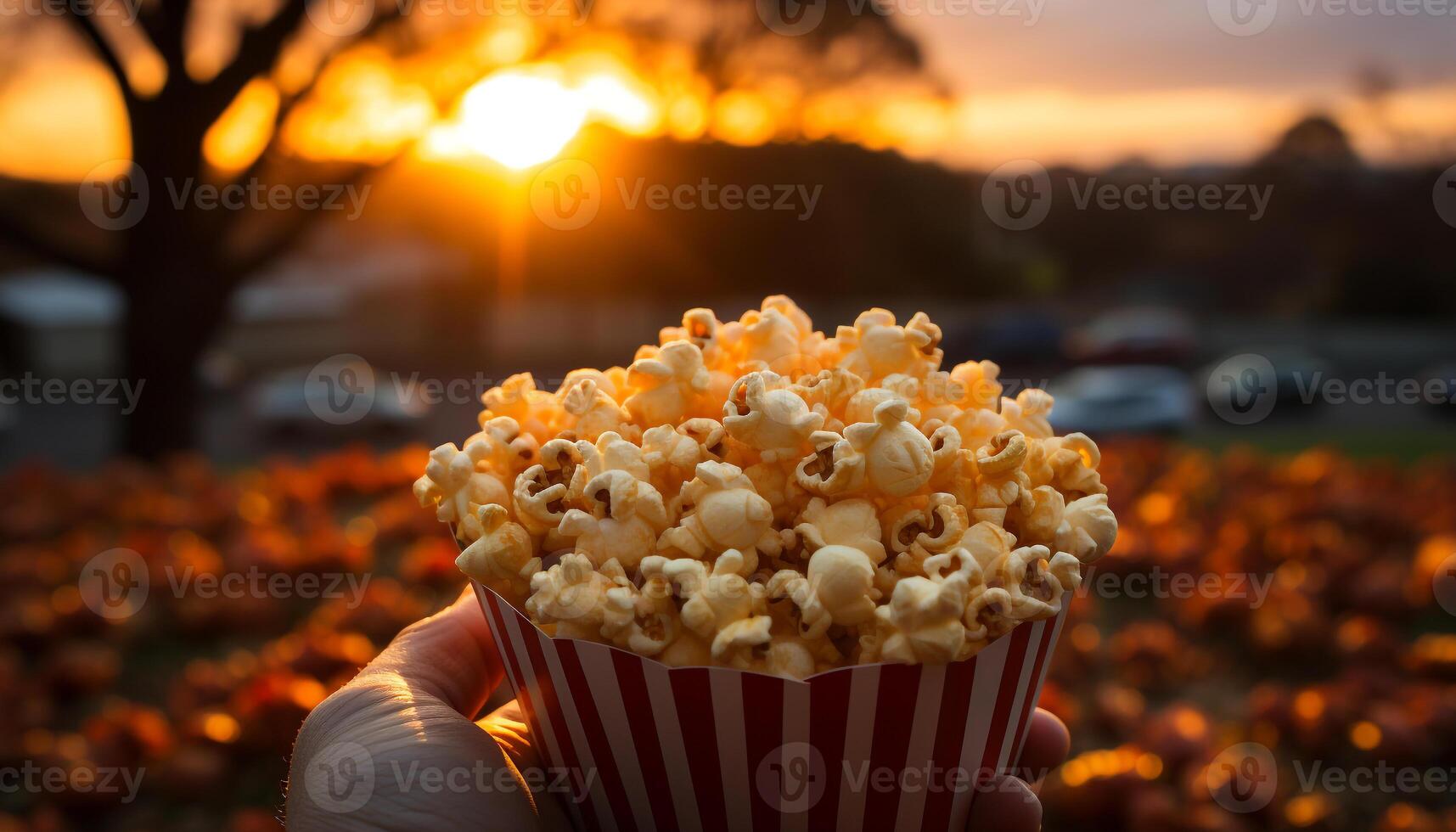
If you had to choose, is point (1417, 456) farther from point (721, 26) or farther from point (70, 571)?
point (70, 571)

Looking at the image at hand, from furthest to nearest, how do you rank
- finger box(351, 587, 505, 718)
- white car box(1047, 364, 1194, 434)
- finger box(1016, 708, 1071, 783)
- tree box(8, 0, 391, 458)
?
white car box(1047, 364, 1194, 434)
tree box(8, 0, 391, 458)
finger box(1016, 708, 1071, 783)
finger box(351, 587, 505, 718)

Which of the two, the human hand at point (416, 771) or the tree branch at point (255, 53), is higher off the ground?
the tree branch at point (255, 53)

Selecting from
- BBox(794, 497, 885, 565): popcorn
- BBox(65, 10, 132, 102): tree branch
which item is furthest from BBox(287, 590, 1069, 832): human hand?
BBox(65, 10, 132, 102): tree branch

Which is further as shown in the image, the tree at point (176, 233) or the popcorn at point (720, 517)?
the tree at point (176, 233)

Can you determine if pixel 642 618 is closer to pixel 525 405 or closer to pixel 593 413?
pixel 593 413

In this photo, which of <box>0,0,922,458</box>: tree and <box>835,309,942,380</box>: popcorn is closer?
<box>835,309,942,380</box>: popcorn

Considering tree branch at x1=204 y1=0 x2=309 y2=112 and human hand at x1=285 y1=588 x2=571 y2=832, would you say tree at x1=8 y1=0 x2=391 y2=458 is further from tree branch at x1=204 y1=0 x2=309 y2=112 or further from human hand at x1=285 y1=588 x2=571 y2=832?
human hand at x1=285 y1=588 x2=571 y2=832

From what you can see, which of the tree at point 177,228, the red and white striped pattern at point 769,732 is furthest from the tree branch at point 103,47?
the red and white striped pattern at point 769,732

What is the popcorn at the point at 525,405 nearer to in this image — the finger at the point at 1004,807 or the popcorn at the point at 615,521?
the popcorn at the point at 615,521

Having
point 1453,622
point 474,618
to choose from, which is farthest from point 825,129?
point 474,618
